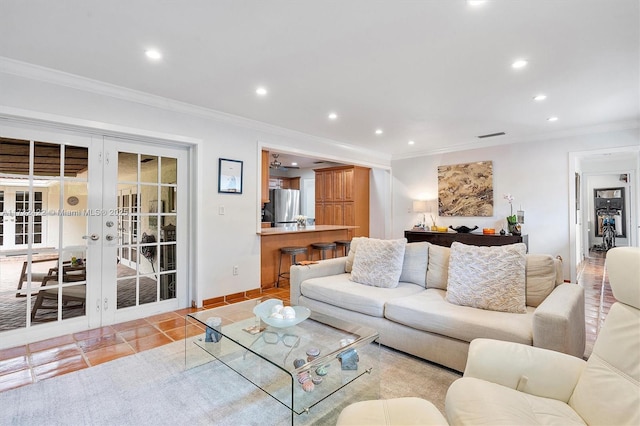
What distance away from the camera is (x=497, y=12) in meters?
2.04

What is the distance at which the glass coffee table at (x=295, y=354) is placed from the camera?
1.77 metres

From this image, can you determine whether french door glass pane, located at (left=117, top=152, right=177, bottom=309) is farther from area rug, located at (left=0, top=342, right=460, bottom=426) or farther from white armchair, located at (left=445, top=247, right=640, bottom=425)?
white armchair, located at (left=445, top=247, right=640, bottom=425)

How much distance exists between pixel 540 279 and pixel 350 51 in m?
2.29

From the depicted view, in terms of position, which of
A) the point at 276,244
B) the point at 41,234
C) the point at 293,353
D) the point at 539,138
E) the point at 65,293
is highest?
the point at 539,138

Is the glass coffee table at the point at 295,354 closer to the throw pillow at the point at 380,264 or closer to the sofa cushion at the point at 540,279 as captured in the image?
the throw pillow at the point at 380,264

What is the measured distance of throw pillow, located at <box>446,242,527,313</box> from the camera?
235cm

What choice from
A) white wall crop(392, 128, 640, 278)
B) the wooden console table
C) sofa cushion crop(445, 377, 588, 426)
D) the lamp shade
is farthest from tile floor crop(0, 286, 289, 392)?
white wall crop(392, 128, 640, 278)

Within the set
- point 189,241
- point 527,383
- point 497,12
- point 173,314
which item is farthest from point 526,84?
point 173,314

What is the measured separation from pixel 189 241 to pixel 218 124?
151 cm

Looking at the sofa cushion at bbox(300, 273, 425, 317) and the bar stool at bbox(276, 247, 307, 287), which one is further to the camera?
the bar stool at bbox(276, 247, 307, 287)

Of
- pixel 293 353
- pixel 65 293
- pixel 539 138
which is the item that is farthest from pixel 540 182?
pixel 65 293

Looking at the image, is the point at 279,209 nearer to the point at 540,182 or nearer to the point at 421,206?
the point at 421,206

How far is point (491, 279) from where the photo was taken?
2436mm

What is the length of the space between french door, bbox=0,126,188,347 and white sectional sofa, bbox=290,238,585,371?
1.73 meters
